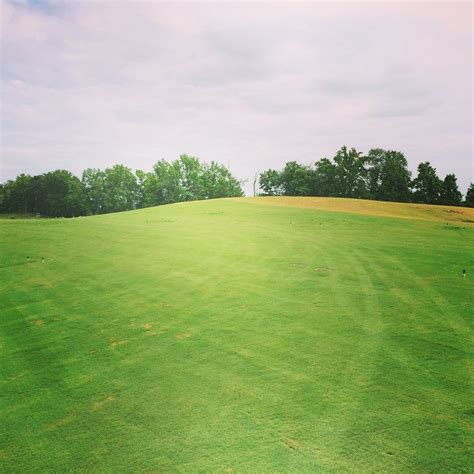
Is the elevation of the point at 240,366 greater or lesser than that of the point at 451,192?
lesser

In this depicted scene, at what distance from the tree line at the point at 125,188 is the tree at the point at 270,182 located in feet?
22.0

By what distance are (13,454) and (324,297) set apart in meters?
8.57

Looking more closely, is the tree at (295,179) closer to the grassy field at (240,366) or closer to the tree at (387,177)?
the tree at (387,177)

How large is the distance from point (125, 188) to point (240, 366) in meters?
101

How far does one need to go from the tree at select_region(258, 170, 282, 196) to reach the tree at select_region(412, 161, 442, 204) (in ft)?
124

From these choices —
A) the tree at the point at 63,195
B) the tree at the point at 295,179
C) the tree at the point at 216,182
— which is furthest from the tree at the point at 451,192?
the tree at the point at 63,195

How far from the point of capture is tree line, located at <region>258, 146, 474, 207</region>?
77188 mm

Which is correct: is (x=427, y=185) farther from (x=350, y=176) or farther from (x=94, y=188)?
(x=94, y=188)

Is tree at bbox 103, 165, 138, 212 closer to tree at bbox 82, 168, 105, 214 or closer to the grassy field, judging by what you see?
tree at bbox 82, 168, 105, 214

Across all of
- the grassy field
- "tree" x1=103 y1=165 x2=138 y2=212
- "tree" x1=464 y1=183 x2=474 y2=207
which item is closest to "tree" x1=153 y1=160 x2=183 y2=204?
"tree" x1=103 y1=165 x2=138 y2=212

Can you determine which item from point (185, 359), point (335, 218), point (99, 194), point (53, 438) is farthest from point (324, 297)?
point (99, 194)

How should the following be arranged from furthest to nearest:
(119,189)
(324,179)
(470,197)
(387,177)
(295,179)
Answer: (119,189), (295,179), (324,179), (387,177), (470,197)

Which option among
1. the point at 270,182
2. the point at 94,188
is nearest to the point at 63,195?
the point at 94,188

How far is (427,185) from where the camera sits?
7825 cm
